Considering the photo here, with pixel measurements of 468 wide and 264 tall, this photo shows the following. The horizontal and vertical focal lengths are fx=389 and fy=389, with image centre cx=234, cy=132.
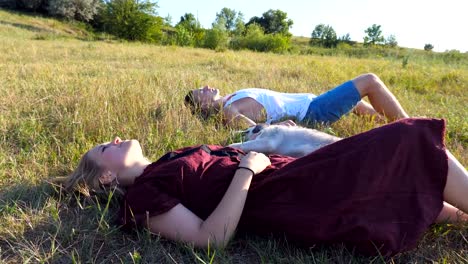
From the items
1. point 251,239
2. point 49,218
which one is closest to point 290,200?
point 251,239

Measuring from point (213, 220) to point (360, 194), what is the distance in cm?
65

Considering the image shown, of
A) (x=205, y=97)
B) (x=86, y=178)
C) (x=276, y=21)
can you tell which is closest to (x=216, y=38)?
(x=205, y=97)

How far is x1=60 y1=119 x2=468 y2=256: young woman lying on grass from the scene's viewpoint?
163 cm

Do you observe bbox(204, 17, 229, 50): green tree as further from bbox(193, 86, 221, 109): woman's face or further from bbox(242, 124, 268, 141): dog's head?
bbox(242, 124, 268, 141): dog's head

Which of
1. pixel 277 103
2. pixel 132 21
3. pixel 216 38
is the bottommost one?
pixel 277 103

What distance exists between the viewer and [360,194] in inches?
64.1

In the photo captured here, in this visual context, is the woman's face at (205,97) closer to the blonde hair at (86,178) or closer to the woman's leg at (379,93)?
the woman's leg at (379,93)

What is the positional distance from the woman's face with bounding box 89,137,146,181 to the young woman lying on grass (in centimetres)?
25

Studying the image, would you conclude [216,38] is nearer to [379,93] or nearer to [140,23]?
[140,23]

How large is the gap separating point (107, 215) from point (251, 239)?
80cm

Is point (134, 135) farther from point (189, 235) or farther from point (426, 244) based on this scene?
point (426, 244)

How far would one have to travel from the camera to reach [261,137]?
8.96ft

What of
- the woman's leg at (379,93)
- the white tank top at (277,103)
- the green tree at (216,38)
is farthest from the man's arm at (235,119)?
the green tree at (216,38)

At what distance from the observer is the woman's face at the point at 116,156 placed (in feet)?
7.13
